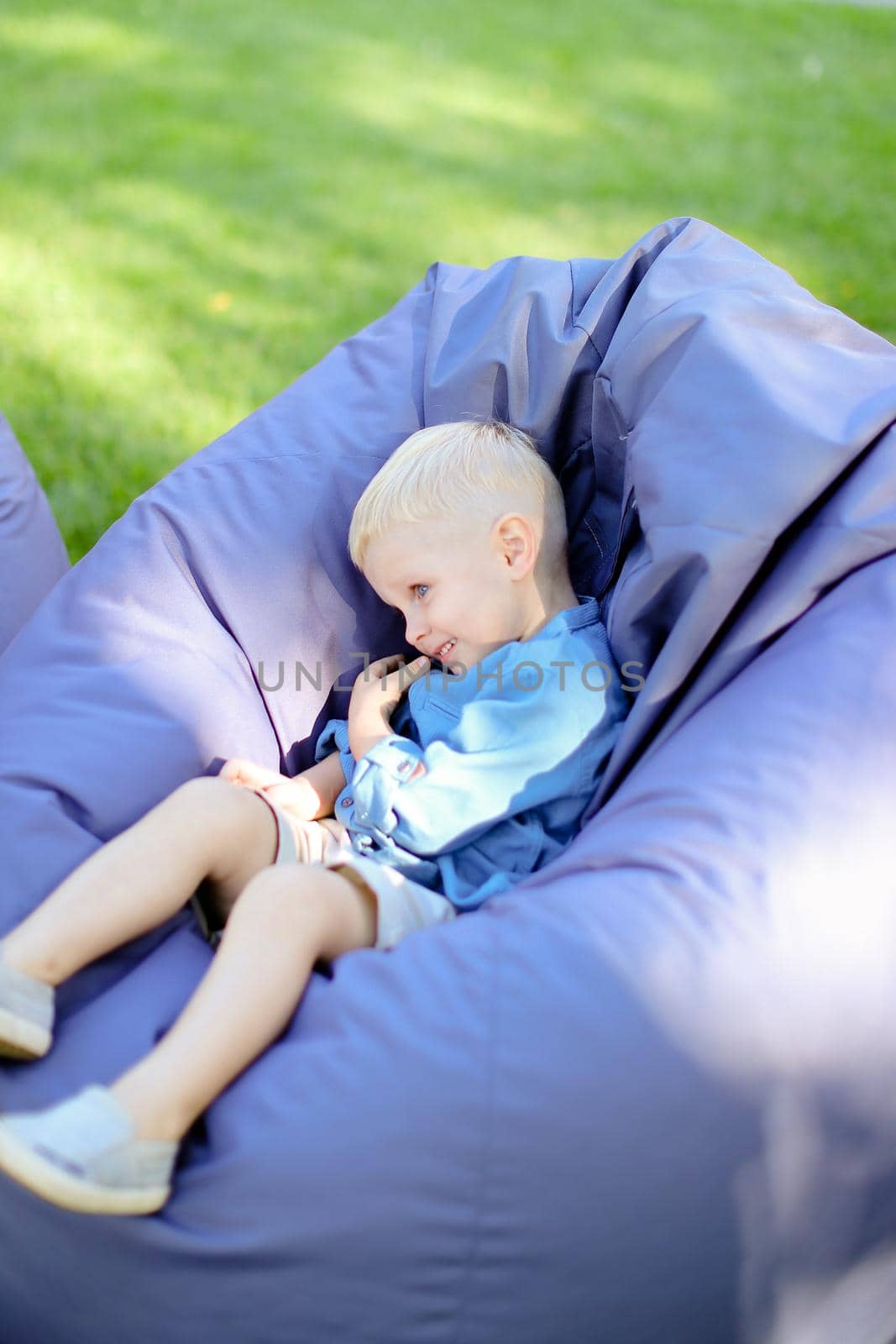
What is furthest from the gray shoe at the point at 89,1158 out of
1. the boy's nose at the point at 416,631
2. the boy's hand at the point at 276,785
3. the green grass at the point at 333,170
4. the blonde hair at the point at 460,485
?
the green grass at the point at 333,170

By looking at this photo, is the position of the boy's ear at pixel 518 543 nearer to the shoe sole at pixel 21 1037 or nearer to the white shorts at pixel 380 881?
the white shorts at pixel 380 881

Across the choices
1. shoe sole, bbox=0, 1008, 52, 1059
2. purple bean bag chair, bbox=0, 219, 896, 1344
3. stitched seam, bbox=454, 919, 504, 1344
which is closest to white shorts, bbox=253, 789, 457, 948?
purple bean bag chair, bbox=0, 219, 896, 1344

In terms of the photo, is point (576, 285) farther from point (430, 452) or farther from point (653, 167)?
point (653, 167)

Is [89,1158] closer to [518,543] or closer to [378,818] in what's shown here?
[378,818]

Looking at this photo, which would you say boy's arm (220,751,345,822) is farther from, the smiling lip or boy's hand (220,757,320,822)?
the smiling lip

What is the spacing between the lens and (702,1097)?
1156 millimetres

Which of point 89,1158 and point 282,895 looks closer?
point 89,1158

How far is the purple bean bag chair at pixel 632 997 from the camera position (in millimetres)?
1156

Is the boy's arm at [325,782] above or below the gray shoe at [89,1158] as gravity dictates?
below

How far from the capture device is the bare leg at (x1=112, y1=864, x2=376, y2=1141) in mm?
1206

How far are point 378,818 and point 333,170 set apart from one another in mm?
3378

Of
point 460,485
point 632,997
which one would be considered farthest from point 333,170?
point 632,997

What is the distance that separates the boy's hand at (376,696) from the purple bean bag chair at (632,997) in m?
0.20

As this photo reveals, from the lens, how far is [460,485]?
1792 mm
